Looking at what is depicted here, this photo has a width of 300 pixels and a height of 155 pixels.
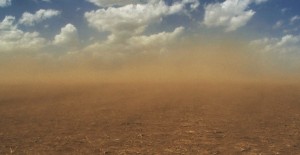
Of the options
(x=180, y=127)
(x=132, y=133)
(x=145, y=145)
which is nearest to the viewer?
(x=145, y=145)

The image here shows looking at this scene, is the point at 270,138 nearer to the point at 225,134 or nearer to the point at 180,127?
the point at 225,134

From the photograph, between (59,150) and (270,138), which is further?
(270,138)

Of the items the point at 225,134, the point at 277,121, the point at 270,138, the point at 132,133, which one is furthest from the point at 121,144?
the point at 277,121

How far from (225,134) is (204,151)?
3.59m

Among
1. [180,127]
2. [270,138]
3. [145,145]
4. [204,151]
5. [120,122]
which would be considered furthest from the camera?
[120,122]

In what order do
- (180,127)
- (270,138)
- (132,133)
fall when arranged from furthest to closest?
(180,127) → (132,133) → (270,138)

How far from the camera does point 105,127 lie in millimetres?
19172

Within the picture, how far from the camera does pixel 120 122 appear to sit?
2080 centimetres

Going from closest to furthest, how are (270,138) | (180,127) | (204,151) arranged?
(204,151) < (270,138) < (180,127)

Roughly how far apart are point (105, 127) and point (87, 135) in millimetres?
2280

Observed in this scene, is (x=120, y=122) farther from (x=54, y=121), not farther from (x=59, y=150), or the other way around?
(x=59, y=150)

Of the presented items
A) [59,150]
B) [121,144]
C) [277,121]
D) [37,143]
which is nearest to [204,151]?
[121,144]

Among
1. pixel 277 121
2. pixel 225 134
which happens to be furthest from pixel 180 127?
pixel 277 121

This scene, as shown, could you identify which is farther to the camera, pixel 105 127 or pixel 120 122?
pixel 120 122
